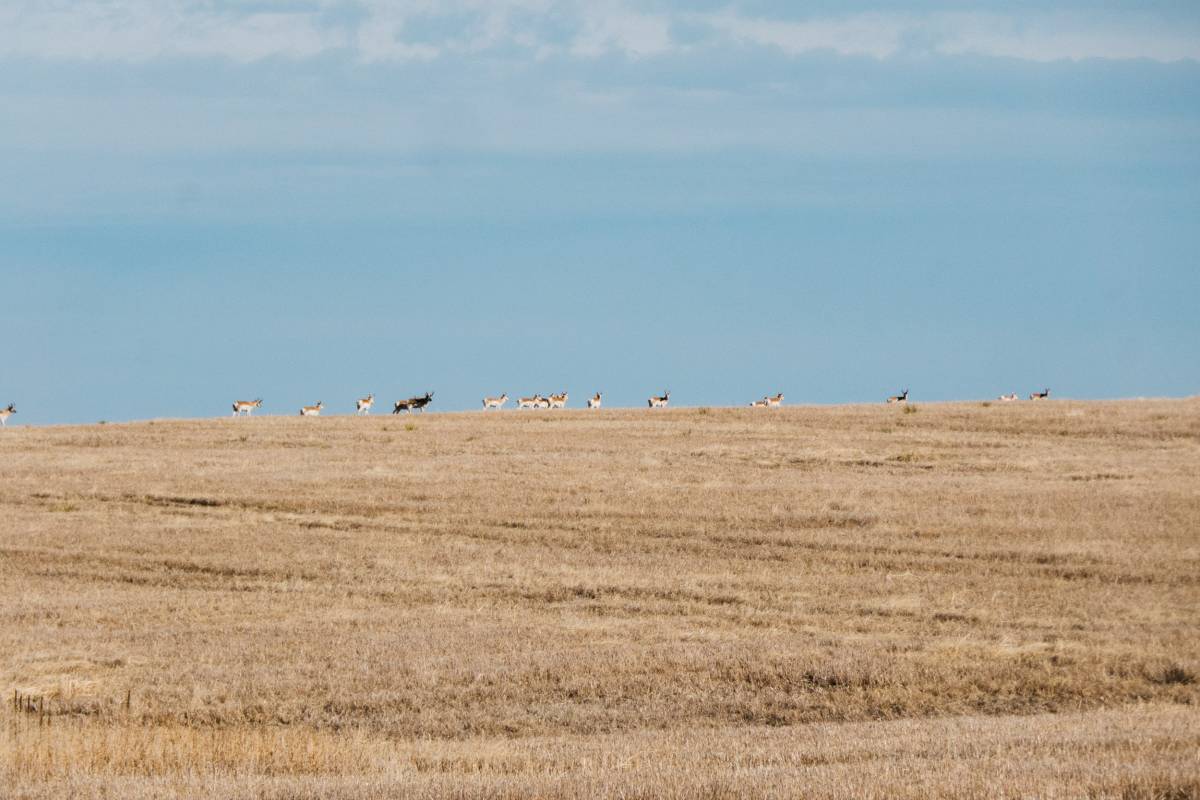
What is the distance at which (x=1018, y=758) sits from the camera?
39.2 feet

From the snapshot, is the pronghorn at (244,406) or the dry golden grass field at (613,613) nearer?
the dry golden grass field at (613,613)

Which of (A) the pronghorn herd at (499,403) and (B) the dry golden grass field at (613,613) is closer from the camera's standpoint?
(B) the dry golden grass field at (613,613)

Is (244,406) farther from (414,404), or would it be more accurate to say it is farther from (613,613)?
(613,613)

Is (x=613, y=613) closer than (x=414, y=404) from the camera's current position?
Yes

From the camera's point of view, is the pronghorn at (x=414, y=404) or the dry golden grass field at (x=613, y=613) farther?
the pronghorn at (x=414, y=404)

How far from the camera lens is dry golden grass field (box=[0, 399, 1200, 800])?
12.8 m

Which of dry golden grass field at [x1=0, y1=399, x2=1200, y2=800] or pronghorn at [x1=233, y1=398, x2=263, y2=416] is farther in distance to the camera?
pronghorn at [x1=233, y1=398, x2=263, y2=416]

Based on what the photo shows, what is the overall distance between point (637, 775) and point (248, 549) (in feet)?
79.3

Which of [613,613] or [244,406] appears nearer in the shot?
[613,613]

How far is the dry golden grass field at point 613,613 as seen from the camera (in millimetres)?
12812

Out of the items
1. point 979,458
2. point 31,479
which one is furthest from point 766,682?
point 31,479

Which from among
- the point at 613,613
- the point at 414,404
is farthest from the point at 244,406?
the point at 613,613

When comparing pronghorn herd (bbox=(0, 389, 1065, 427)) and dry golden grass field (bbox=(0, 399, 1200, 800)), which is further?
pronghorn herd (bbox=(0, 389, 1065, 427))

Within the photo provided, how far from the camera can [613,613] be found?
26359mm
